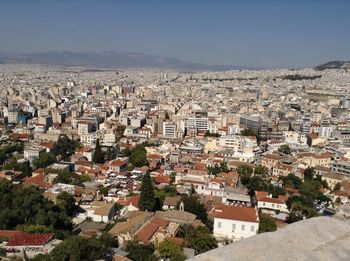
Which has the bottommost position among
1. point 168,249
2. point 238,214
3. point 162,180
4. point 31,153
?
point 31,153

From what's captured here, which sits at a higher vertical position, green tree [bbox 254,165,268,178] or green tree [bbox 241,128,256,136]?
green tree [bbox 241,128,256,136]

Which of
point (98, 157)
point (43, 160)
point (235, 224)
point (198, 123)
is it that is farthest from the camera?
point (198, 123)

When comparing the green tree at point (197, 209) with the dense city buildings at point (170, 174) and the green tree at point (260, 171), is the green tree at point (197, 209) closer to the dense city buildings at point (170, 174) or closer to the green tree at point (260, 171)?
the dense city buildings at point (170, 174)

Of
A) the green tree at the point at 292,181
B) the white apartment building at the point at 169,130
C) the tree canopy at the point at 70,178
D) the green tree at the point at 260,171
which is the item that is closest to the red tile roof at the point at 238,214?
the green tree at the point at 292,181

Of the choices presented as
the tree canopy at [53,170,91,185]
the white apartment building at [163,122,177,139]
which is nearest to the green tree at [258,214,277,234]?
the tree canopy at [53,170,91,185]

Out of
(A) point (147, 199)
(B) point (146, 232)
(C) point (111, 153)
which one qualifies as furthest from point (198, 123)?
(B) point (146, 232)

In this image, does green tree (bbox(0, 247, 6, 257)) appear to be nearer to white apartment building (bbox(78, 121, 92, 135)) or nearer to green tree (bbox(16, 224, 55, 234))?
green tree (bbox(16, 224, 55, 234))

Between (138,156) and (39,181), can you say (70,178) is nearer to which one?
(39,181)
